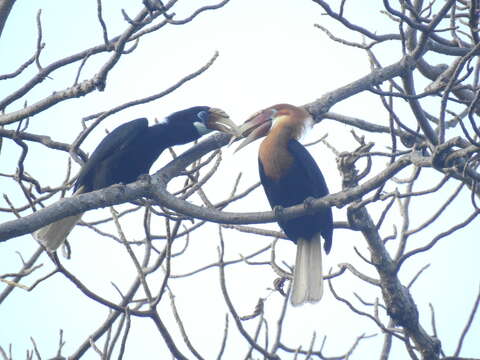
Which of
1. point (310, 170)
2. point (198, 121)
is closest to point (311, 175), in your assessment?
point (310, 170)

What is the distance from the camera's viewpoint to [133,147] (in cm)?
512

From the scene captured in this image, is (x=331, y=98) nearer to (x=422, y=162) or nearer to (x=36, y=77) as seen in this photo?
(x=422, y=162)

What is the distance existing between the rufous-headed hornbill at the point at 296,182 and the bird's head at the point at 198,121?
0.26 m

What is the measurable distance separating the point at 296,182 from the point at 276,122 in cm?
55

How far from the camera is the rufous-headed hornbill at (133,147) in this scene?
485cm

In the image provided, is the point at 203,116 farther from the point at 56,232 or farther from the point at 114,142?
the point at 56,232

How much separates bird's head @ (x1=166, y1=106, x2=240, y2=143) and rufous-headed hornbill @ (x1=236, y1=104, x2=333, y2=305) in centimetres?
26

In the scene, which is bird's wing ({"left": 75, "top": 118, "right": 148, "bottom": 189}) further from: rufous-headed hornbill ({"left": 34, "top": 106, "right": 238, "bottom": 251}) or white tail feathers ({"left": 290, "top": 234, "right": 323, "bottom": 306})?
white tail feathers ({"left": 290, "top": 234, "right": 323, "bottom": 306})

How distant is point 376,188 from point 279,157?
1834mm

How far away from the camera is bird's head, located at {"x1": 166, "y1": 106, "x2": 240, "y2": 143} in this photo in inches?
210

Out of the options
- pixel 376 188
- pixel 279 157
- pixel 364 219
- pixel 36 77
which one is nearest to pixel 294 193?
pixel 279 157

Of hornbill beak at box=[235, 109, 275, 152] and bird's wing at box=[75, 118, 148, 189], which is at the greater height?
hornbill beak at box=[235, 109, 275, 152]

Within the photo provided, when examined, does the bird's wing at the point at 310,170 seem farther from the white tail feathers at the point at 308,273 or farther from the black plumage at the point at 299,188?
the white tail feathers at the point at 308,273

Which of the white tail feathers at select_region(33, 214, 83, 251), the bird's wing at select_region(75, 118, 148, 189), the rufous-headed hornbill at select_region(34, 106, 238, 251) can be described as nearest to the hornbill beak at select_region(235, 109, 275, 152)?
the rufous-headed hornbill at select_region(34, 106, 238, 251)
